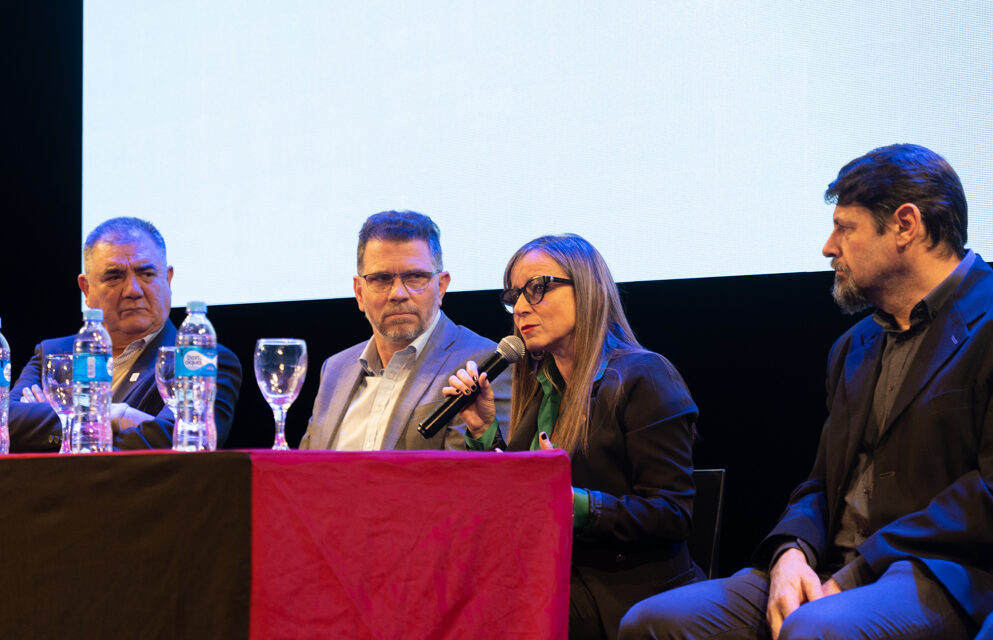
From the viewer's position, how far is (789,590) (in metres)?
1.71

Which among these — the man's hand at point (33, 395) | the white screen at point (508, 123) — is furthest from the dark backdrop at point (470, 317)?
the man's hand at point (33, 395)

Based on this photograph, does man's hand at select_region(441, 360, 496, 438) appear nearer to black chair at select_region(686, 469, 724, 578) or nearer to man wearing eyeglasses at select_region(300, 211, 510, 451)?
man wearing eyeglasses at select_region(300, 211, 510, 451)

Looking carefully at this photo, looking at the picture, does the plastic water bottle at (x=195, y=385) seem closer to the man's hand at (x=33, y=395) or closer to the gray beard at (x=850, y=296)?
the man's hand at (x=33, y=395)

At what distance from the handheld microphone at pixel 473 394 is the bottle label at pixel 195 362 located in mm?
420

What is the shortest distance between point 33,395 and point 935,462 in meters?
2.14

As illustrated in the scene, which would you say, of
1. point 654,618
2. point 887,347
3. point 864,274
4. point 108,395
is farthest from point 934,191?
point 108,395

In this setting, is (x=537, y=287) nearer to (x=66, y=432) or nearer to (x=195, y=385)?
(x=195, y=385)

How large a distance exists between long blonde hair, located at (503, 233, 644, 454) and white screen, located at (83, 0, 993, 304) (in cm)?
67

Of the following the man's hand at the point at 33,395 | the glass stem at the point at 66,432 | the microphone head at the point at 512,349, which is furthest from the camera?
the man's hand at the point at 33,395

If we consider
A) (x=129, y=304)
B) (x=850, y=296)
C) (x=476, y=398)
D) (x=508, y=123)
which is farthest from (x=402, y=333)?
(x=850, y=296)

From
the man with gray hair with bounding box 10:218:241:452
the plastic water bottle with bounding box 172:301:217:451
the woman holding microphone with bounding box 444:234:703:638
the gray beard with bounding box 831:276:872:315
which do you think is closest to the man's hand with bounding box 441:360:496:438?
the woman holding microphone with bounding box 444:234:703:638

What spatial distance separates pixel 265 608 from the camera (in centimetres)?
134

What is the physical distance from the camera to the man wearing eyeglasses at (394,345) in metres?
2.52

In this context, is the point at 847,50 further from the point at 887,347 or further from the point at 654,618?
the point at 654,618
